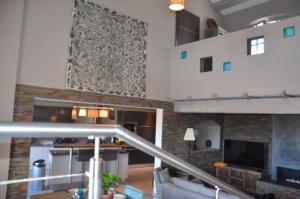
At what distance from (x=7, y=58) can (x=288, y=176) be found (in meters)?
7.44

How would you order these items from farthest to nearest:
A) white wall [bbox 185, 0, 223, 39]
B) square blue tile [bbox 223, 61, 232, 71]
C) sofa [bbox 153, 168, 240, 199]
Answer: white wall [bbox 185, 0, 223, 39], square blue tile [bbox 223, 61, 232, 71], sofa [bbox 153, 168, 240, 199]

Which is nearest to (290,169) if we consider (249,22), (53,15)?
(249,22)

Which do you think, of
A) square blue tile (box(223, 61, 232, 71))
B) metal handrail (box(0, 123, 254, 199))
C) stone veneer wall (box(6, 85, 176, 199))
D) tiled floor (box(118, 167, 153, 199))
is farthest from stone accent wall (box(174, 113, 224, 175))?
metal handrail (box(0, 123, 254, 199))

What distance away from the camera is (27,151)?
15.5 feet

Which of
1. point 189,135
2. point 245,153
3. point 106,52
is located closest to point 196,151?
point 189,135

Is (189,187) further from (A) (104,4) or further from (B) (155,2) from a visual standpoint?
(B) (155,2)

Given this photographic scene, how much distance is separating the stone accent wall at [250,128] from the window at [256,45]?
298cm

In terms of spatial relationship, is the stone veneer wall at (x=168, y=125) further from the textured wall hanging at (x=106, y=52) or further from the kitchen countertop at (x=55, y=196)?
the kitchen countertop at (x=55, y=196)

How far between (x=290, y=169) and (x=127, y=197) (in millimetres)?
5636

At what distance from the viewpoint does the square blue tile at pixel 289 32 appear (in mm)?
5157

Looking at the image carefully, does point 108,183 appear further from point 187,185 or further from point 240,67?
point 240,67

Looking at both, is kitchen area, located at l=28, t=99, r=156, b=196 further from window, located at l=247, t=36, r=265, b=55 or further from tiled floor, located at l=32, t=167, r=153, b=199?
window, located at l=247, t=36, r=265, b=55

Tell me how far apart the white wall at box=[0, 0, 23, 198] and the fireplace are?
21.3 ft

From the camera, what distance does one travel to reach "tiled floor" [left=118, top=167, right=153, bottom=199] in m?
7.05
